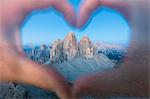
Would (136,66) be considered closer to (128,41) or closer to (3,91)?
(128,41)

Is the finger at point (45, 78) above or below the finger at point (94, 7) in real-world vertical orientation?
below


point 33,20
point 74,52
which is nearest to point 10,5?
point 33,20

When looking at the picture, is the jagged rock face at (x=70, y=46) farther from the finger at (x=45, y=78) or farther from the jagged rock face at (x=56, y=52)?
the finger at (x=45, y=78)

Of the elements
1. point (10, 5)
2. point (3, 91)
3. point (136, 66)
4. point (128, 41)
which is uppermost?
point (10, 5)

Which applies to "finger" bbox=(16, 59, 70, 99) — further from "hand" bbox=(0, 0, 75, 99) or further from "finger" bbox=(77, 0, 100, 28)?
"finger" bbox=(77, 0, 100, 28)

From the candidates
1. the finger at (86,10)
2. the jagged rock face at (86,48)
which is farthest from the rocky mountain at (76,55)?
the finger at (86,10)

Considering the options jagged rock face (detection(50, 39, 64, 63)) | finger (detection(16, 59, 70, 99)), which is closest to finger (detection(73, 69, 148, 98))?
finger (detection(16, 59, 70, 99))

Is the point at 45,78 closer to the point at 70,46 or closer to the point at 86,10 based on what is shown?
the point at 70,46

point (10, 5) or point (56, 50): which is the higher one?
point (10, 5)
